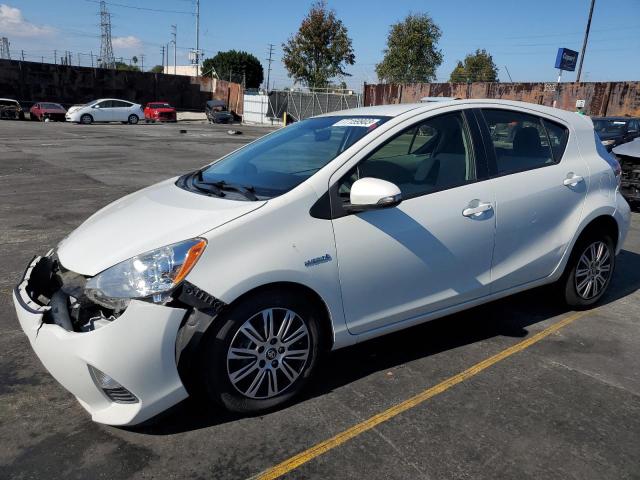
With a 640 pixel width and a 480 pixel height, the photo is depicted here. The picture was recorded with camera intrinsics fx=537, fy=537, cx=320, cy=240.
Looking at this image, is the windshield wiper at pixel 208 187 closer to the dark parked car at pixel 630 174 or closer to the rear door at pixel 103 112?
the dark parked car at pixel 630 174

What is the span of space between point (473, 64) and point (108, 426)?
2783 inches

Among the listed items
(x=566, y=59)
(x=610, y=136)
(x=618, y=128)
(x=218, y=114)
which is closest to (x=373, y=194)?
(x=610, y=136)

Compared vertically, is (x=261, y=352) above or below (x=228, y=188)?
below

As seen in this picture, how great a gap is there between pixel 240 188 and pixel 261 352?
3.21ft

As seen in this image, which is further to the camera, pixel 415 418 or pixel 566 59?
pixel 566 59

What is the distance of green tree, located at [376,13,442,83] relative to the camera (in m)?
44.2

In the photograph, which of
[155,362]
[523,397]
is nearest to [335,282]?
[155,362]

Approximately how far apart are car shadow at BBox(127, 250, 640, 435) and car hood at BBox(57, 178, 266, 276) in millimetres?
814

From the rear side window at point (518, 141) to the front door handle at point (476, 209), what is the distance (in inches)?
12.8

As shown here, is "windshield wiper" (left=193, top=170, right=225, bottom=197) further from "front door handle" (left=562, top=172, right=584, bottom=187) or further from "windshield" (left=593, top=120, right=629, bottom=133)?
"windshield" (left=593, top=120, right=629, bottom=133)

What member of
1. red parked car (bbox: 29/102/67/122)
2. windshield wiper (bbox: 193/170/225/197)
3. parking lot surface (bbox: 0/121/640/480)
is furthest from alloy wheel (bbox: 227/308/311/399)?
red parked car (bbox: 29/102/67/122)

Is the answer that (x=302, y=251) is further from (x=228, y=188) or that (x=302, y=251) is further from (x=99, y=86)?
(x=99, y=86)

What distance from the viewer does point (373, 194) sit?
2.87 metres

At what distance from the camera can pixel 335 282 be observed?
2947mm
